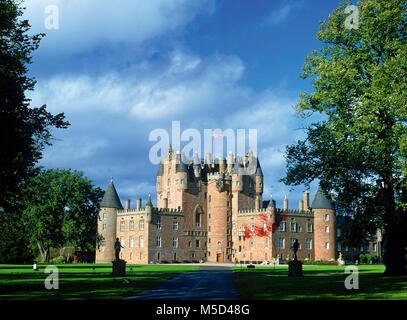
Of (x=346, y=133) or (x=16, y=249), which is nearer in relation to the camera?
(x=346, y=133)

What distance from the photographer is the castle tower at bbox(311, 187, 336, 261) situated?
91500 millimetres

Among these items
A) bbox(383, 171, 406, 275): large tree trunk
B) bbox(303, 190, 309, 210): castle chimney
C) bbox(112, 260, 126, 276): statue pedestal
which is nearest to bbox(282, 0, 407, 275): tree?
bbox(383, 171, 406, 275): large tree trunk

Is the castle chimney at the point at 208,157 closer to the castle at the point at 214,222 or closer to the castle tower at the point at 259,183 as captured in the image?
the castle at the point at 214,222

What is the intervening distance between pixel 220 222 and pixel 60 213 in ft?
95.4

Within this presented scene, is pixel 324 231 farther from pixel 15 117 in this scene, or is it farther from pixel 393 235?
pixel 15 117

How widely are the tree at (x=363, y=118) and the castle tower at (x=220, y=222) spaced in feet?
199

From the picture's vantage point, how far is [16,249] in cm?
8056

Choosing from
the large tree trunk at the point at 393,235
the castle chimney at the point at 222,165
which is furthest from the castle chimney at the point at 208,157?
the large tree trunk at the point at 393,235

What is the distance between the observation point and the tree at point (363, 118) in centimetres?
3011

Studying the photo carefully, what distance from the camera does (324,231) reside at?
92.2 meters

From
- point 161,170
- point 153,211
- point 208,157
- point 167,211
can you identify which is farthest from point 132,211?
point 208,157

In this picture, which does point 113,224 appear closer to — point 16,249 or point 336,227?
point 16,249
